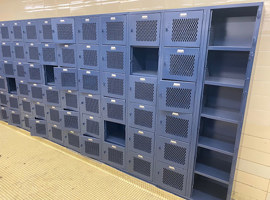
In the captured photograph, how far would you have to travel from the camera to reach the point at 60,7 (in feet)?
9.71

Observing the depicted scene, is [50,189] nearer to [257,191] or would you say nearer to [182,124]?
[182,124]

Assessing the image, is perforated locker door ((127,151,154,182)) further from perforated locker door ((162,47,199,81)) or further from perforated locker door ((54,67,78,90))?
perforated locker door ((54,67,78,90))

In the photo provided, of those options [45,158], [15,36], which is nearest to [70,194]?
[45,158]

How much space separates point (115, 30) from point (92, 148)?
1.57 meters

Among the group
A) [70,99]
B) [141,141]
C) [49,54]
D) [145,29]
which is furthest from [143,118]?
[49,54]

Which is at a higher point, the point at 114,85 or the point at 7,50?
the point at 7,50

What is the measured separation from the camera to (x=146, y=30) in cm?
183

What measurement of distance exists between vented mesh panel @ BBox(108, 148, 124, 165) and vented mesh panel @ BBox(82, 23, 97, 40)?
4.65 feet

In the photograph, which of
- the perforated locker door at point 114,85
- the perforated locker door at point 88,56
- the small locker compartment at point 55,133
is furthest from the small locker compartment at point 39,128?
the perforated locker door at point 114,85

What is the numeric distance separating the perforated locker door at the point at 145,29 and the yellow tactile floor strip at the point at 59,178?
1609 millimetres

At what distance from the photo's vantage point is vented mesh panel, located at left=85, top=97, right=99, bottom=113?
7.85 ft

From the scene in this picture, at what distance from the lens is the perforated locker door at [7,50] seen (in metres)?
3.13

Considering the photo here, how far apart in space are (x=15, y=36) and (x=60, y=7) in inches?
33.9

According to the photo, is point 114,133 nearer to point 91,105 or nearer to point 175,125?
point 91,105
